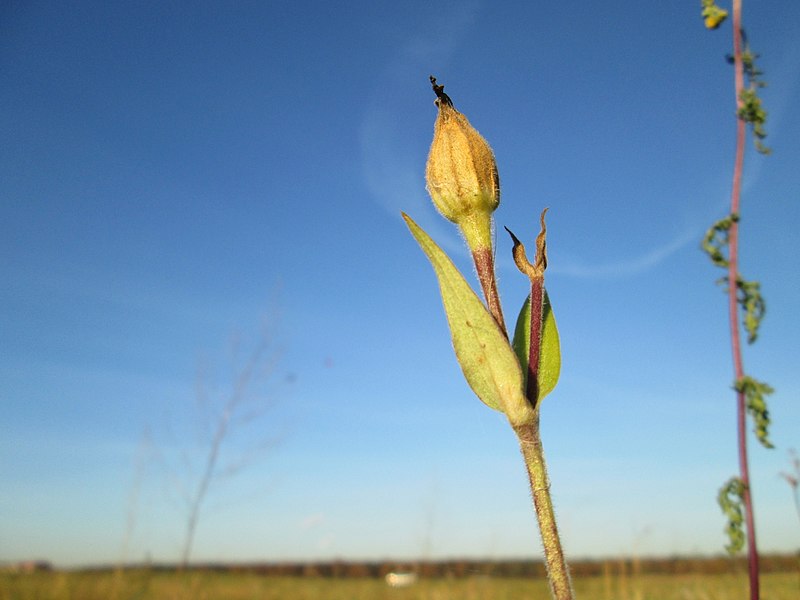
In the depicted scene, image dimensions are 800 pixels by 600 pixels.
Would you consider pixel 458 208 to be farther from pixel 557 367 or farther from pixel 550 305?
pixel 557 367

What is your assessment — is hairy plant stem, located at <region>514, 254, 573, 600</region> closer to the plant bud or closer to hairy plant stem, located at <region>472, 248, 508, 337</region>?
hairy plant stem, located at <region>472, 248, 508, 337</region>

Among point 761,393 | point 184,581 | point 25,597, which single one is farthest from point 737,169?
point 25,597

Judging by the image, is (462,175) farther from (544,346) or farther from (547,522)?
(547,522)

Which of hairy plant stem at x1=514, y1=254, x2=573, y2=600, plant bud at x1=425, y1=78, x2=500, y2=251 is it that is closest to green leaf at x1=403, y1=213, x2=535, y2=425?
hairy plant stem at x1=514, y1=254, x2=573, y2=600

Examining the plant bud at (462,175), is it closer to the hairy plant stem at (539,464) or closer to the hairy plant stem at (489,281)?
the hairy plant stem at (489,281)

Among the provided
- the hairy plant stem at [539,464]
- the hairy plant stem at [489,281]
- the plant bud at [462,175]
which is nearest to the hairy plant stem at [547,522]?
the hairy plant stem at [539,464]
